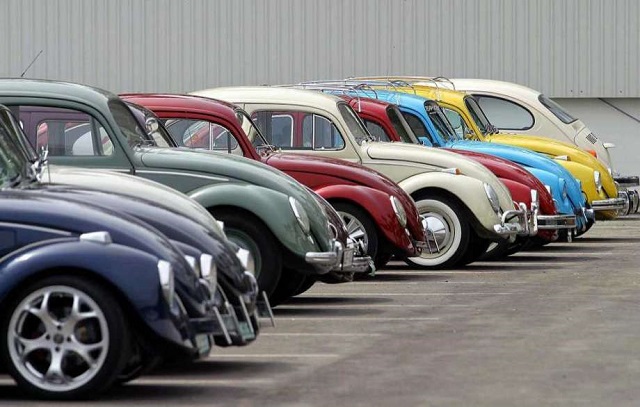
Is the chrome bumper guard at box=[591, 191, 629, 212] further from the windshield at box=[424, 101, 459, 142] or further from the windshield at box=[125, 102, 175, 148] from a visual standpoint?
the windshield at box=[125, 102, 175, 148]

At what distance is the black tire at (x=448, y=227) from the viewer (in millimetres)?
16891

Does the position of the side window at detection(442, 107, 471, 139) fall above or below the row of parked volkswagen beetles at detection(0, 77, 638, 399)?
above

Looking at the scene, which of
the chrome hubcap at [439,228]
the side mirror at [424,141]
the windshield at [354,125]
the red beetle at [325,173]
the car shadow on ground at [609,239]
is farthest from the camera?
the car shadow on ground at [609,239]

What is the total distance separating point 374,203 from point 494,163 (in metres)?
3.96

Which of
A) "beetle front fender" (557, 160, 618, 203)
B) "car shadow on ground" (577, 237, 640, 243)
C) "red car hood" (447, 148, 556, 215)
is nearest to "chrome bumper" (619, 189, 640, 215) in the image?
"car shadow on ground" (577, 237, 640, 243)

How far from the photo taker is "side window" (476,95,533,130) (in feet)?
77.7

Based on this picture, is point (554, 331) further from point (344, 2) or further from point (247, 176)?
point (344, 2)

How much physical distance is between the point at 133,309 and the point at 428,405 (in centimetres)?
146

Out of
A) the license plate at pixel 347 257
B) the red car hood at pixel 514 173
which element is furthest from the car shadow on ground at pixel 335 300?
the red car hood at pixel 514 173

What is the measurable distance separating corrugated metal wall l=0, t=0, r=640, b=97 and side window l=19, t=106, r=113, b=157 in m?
22.1

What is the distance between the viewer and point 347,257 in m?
12.8

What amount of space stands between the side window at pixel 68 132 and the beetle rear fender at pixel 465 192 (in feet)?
16.4

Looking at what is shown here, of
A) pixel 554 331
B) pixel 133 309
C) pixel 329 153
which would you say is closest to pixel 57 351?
pixel 133 309

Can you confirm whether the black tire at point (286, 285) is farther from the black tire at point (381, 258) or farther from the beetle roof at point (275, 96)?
the beetle roof at point (275, 96)
